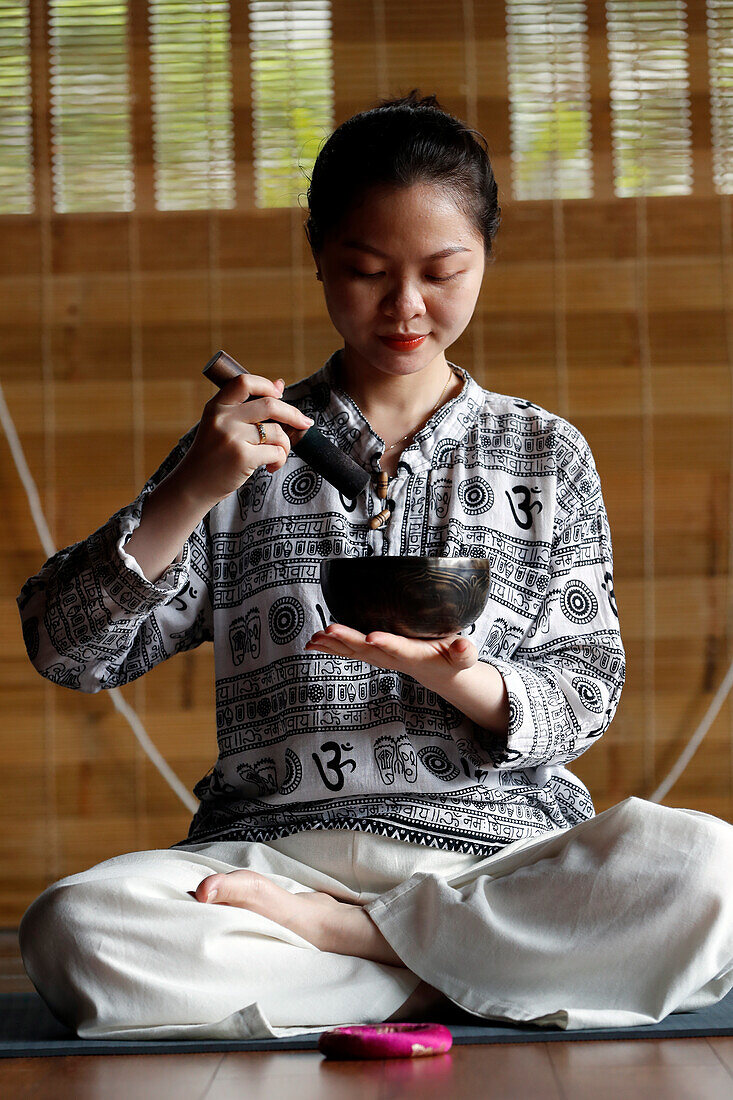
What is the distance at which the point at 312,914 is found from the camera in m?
1.50

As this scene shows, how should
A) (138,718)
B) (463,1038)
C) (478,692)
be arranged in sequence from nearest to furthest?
(463,1038) → (478,692) → (138,718)

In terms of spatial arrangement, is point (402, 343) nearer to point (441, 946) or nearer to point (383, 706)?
point (383, 706)

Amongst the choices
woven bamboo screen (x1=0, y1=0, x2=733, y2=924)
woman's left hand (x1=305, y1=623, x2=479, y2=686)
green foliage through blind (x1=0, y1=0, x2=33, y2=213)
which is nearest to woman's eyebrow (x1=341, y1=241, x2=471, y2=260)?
woman's left hand (x1=305, y1=623, x2=479, y2=686)

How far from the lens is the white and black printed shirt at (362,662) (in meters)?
1.60

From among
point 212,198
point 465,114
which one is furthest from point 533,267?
point 212,198

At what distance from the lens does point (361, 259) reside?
64.0 inches

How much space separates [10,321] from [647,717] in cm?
159

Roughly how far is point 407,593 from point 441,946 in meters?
0.42

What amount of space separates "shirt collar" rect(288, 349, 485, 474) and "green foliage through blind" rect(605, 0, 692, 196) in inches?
45.0

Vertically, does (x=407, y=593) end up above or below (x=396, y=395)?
below

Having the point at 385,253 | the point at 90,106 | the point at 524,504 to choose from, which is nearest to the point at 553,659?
the point at 524,504

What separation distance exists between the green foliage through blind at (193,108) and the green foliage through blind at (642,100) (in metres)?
0.83

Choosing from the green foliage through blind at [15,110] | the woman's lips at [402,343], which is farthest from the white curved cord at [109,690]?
the woman's lips at [402,343]

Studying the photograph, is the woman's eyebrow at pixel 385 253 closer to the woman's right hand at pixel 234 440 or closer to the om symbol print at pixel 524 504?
the woman's right hand at pixel 234 440
